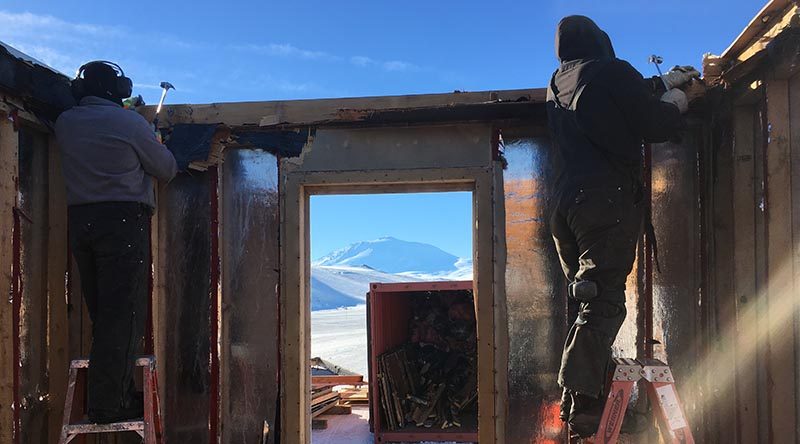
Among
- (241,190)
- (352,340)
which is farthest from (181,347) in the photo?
(352,340)

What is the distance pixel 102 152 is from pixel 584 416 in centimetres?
253

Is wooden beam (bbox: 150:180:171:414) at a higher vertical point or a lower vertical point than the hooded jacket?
lower

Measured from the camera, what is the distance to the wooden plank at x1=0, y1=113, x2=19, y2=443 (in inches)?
112

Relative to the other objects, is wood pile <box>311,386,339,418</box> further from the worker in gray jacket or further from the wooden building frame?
the worker in gray jacket

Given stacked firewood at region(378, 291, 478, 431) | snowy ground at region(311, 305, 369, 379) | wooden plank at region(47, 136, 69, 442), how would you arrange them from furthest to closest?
snowy ground at region(311, 305, 369, 379)
stacked firewood at region(378, 291, 478, 431)
wooden plank at region(47, 136, 69, 442)

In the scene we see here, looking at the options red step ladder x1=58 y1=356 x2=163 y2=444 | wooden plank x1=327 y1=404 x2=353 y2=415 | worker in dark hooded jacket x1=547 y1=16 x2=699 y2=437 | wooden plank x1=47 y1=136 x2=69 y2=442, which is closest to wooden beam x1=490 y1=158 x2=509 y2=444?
worker in dark hooded jacket x1=547 y1=16 x2=699 y2=437

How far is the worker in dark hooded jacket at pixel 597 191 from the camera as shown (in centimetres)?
238

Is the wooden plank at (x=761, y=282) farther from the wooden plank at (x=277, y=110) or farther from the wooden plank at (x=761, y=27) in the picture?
the wooden plank at (x=277, y=110)

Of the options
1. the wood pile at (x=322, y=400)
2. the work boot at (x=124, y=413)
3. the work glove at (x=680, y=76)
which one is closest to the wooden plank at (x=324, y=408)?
the wood pile at (x=322, y=400)

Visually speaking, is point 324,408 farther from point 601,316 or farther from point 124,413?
point 601,316

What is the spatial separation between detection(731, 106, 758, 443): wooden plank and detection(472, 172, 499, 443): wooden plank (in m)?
1.31

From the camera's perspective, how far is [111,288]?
272cm

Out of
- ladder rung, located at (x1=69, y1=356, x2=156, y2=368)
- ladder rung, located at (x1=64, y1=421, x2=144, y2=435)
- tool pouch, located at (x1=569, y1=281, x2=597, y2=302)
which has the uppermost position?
tool pouch, located at (x1=569, y1=281, x2=597, y2=302)

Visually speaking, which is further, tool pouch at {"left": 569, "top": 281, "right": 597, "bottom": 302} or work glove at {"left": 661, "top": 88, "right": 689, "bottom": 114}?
work glove at {"left": 661, "top": 88, "right": 689, "bottom": 114}
